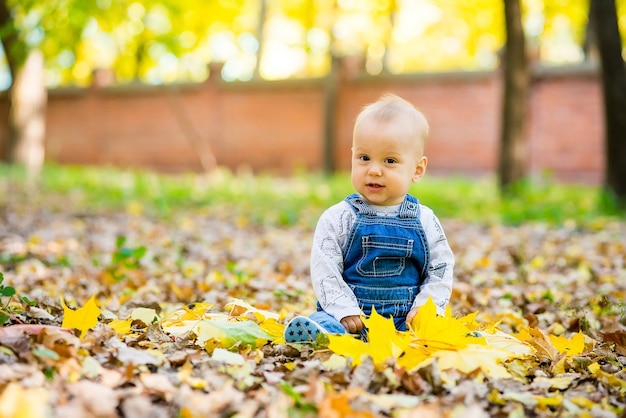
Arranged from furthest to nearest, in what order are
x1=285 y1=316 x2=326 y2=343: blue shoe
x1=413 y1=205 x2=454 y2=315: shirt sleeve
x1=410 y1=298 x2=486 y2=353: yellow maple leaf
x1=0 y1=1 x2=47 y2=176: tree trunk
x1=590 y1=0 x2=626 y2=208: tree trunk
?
1. x1=0 y1=1 x2=47 y2=176: tree trunk
2. x1=590 y1=0 x2=626 y2=208: tree trunk
3. x1=413 y1=205 x2=454 y2=315: shirt sleeve
4. x1=285 y1=316 x2=326 y2=343: blue shoe
5. x1=410 y1=298 x2=486 y2=353: yellow maple leaf

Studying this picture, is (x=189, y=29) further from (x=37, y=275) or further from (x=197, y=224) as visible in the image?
(x=37, y=275)

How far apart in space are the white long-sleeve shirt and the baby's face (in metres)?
0.10

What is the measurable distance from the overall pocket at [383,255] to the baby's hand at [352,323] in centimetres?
19

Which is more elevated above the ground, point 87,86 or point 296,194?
point 87,86

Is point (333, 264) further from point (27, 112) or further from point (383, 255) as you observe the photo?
point (27, 112)

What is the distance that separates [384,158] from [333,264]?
1.54ft

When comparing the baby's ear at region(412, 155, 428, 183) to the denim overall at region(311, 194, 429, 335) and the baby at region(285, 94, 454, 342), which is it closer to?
the baby at region(285, 94, 454, 342)

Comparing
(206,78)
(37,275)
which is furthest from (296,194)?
(206,78)

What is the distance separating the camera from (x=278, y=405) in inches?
→ 76.2

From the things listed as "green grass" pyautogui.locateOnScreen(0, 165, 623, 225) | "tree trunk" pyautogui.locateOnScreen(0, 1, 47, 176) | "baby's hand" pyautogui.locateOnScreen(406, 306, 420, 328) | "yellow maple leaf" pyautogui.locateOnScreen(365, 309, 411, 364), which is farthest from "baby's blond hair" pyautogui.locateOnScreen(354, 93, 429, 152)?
"tree trunk" pyautogui.locateOnScreen(0, 1, 47, 176)

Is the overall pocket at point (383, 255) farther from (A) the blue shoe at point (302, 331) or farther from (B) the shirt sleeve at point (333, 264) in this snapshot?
(A) the blue shoe at point (302, 331)

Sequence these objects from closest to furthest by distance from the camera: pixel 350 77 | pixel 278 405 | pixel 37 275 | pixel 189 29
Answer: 1. pixel 278 405
2. pixel 37 275
3. pixel 350 77
4. pixel 189 29

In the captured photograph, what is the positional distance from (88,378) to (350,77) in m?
17.2

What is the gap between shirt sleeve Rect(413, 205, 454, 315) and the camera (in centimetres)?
280
